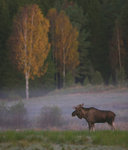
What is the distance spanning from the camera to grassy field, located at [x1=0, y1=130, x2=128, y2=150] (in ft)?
14.4

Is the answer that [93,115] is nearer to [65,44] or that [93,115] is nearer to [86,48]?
[65,44]

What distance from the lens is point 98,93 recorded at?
8.09m

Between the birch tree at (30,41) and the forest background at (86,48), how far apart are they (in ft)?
0.88

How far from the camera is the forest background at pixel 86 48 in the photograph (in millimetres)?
9961

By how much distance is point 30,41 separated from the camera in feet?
35.0

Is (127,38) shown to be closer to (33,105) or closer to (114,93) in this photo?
(114,93)

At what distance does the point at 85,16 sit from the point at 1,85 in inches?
185

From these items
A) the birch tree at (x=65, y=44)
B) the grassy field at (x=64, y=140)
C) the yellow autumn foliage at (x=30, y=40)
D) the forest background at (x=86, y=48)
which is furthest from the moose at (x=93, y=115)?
the yellow autumn foliage at (x=30, y=40)

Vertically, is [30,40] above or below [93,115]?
above

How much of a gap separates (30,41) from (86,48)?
2246mm

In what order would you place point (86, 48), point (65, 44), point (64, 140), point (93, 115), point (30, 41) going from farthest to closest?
1. point (86, 48)
2. point (65, 44)
3. point (30, 41)
4. point (93, 115)
5. point (64, 140)

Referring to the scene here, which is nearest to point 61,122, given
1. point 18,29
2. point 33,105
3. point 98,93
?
point 33,105

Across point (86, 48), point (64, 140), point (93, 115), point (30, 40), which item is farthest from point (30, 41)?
point (64, 140)

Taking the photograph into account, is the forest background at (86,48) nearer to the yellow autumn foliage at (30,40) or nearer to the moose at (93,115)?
the yellow autumn foliage at (30,40)
